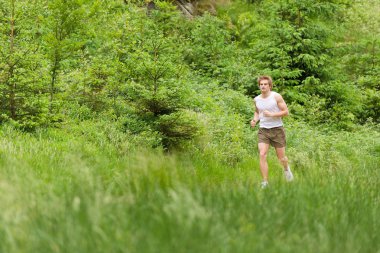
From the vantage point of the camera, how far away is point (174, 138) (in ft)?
31.5

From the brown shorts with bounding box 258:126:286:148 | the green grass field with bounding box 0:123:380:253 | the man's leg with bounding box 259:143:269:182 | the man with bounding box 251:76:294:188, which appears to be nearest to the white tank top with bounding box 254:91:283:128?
the man with bounding box 251:76:294:188

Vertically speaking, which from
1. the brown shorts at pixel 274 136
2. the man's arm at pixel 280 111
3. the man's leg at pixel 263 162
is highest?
the man's arm at pixel 280 111

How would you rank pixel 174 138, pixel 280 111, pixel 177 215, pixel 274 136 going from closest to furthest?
1. pixel 177 215
2. pixel 280 111
3. pixel 274 136
4. pixel 174 138

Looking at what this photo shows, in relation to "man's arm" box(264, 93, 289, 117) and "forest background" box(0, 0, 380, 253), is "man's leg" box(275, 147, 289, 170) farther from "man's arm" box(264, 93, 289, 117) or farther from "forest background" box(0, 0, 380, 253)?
"man's arm" box(264, 93, 289, 117)

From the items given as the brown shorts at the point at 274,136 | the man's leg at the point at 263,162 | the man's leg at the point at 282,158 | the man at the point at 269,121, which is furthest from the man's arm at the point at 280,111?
the man's leg at the point at 282,158

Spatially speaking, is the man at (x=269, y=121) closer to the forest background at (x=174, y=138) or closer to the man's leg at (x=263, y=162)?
the man's leg at (x=263, y=162)

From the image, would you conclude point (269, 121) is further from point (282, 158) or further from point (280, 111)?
point (282, 158)

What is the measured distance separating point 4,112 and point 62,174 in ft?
14.6

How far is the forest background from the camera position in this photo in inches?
110

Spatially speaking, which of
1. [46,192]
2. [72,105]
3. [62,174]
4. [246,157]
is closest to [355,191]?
[46,192]

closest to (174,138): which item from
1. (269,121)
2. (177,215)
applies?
(269,121)

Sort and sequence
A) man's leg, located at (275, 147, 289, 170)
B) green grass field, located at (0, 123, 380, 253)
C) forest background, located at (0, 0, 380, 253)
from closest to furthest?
green grass field, located at (0, 123, 380, 253) < forest background, located at (0, 0, 380, 253) < man's leg, located at (275, 147, 289, 170)

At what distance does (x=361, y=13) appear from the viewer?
30750mm

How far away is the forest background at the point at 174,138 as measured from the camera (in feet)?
9.20
